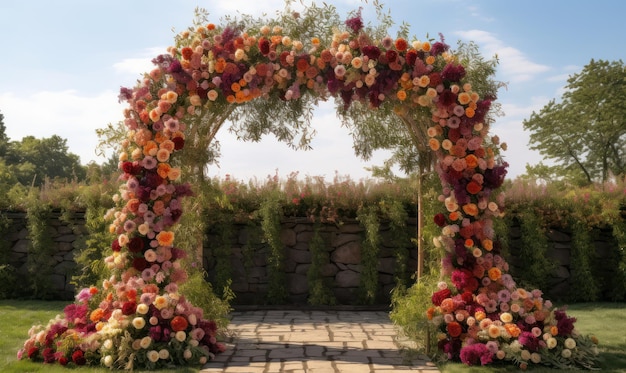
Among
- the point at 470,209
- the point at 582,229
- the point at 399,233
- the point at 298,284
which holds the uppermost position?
the point at 470,209

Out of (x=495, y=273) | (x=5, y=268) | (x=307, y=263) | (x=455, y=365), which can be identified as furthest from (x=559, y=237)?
(x=5, y=268)

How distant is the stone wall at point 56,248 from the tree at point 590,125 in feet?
77.2

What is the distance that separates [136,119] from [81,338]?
6.96ft

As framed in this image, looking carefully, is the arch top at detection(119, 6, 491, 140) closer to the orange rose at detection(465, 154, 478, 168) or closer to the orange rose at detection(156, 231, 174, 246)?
the orange rose at detection(465, 154, 478, 168)

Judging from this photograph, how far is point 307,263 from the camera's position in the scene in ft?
31.2

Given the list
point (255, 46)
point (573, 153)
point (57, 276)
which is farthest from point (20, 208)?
point (573, 153)

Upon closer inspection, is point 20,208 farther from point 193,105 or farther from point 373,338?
point 373,338

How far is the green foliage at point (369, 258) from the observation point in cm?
923

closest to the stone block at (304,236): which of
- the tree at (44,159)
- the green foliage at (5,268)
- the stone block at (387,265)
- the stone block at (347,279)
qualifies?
the stone block at (347,279)

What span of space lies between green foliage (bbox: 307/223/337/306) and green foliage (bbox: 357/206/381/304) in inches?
19.9

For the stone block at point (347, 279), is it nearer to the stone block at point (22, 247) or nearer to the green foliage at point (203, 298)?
the green foliage at point (203, 298)

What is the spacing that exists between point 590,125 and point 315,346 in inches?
1020

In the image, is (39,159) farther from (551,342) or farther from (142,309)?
(551,342)

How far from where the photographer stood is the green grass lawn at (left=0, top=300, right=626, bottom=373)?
5.36m
